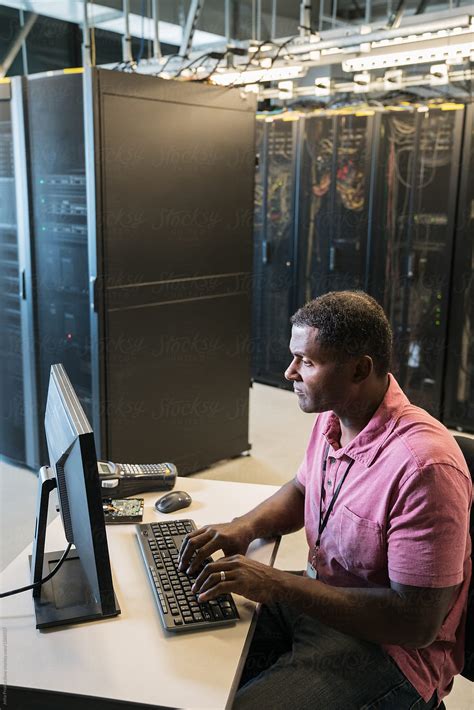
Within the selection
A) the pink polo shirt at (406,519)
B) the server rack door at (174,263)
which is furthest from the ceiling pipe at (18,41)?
the pink polo shirt at (406,519)

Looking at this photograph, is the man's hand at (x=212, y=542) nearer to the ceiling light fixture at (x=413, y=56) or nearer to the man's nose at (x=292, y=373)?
the man's nose at (x=292, y=373)

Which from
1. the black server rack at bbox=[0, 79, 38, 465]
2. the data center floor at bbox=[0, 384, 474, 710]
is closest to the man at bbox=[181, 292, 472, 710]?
the data center floor at bbox=[0, 384, 474, 710]

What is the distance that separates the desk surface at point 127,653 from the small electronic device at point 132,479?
0.31 m

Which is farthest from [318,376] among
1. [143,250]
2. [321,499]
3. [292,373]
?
[143,250]

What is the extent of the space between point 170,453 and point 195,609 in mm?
2352

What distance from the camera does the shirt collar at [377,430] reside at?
147cm

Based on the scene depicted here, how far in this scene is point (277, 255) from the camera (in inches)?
217

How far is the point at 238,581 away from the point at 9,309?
2795mm

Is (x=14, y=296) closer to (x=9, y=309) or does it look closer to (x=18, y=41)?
(x=9, y=309)

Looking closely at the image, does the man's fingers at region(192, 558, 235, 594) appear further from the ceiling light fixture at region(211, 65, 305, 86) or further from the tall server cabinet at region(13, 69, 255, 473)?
the ceiling light fixture at region(211, 65, 305, 86)

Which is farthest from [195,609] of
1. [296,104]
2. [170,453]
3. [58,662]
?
[296,104]

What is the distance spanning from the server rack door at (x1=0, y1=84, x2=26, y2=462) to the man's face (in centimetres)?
248

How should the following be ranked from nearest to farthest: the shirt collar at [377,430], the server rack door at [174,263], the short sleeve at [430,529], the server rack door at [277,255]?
the short sleeve at [430,529]
the shirt collar at [377,430]
the server rack door at [174,263]
the server rack door at [277,255]

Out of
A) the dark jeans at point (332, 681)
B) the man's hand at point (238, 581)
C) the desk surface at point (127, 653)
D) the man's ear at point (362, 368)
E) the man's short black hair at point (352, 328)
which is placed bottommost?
the dark jeans at point (332, 681)
